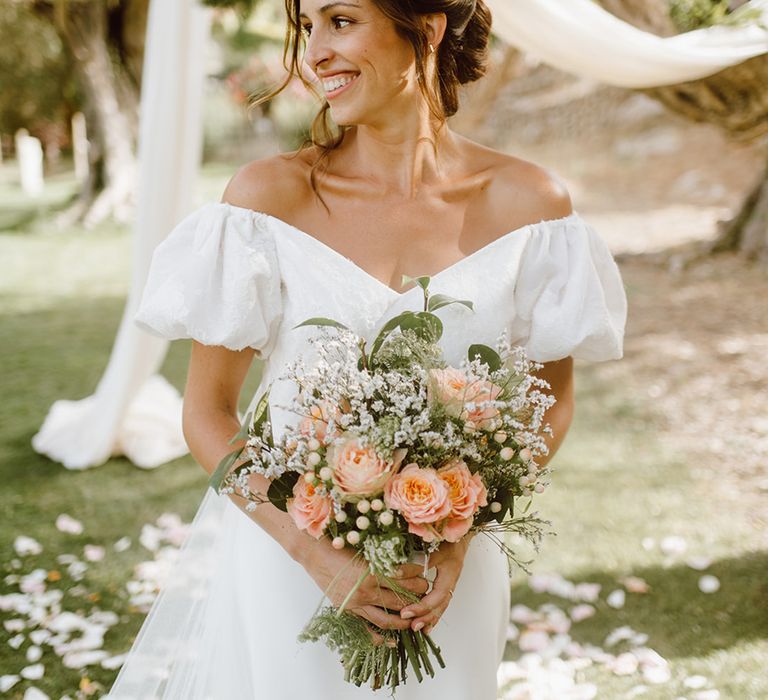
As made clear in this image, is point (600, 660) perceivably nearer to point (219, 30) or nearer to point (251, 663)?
point (251, 663)

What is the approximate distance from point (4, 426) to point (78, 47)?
686cm

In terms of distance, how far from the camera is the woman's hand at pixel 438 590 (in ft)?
6.15

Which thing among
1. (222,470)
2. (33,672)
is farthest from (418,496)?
(33,672)

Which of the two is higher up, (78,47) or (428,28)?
(428,28)

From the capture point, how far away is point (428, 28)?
2.22 m

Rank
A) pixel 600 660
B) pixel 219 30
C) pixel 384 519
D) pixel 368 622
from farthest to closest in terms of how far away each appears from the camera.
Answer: pixel 219 30
pixel 600 660
pixel 368 622
pixel 384 519

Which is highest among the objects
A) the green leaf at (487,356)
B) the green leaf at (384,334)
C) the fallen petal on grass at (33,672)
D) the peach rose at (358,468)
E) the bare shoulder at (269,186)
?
the bare shoulder at (269,186)

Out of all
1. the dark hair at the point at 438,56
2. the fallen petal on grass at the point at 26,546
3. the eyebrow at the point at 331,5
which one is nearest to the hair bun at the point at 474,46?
the dark hair at the point at 438,56

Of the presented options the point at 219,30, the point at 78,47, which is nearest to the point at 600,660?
the point at 78,47

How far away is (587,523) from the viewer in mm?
4582

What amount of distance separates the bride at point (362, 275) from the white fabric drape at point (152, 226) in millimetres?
1996

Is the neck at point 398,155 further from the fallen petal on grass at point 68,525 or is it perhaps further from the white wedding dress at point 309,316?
the fallen petal on grass at point 68,525

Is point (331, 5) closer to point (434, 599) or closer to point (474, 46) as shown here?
point (474, 46)

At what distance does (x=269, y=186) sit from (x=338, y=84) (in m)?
0.28
